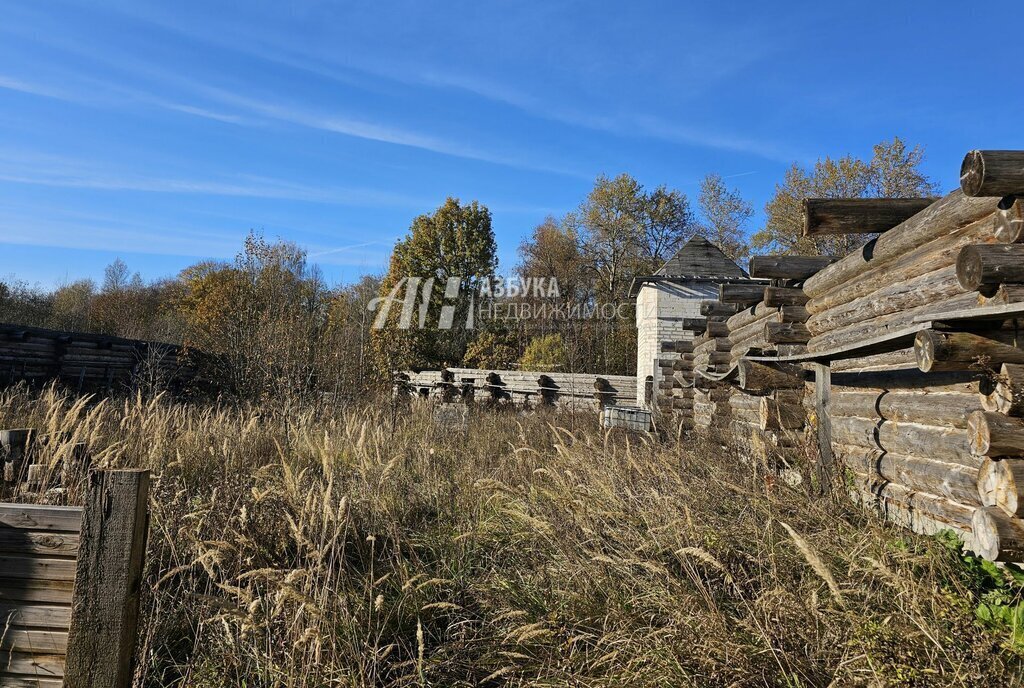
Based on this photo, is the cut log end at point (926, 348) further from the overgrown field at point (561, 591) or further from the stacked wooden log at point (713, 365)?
the stacked wooden log at point (713, 365)

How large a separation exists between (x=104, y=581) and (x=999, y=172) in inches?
189

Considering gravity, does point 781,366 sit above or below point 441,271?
below

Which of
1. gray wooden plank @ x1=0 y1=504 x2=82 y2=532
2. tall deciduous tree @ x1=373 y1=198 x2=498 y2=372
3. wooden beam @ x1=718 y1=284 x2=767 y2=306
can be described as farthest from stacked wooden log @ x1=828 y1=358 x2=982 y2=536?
tall deciduous tree @ x1=373 y1=198 x2=498 y2=372

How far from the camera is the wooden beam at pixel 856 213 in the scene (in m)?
5.38

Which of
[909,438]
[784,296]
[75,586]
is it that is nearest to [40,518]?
[75,586]

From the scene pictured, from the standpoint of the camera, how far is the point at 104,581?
260cm

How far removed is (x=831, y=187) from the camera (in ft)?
100

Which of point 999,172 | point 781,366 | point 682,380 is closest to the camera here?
point 999,172

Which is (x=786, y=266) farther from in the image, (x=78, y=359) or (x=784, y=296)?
(x=78, y=359)

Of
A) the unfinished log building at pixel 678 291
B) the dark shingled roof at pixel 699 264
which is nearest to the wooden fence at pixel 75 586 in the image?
the unfinished log building at pixel 678 291

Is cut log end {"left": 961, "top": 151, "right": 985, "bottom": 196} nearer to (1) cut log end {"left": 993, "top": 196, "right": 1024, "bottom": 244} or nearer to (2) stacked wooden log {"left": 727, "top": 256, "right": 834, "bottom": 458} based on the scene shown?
(1) cut log end {"left": 993, "top": 196, "right": 1024, "bottom": 244}

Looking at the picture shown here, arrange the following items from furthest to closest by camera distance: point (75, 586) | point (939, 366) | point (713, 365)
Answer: point (713, 365) → point (939, 366) → point (75, 586)

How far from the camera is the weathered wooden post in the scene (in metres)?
2.58

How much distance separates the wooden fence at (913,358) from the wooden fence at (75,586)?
14.2 ft
